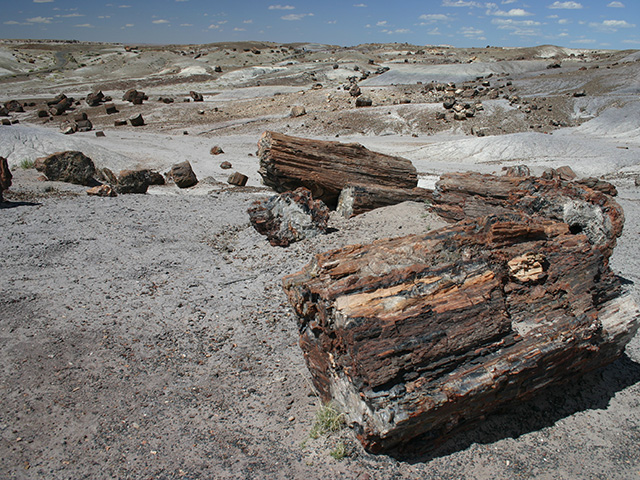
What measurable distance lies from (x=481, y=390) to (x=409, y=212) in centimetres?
493

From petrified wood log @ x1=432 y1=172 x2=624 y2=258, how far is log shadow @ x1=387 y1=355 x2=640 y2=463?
1.66 meters

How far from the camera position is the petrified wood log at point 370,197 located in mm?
8328

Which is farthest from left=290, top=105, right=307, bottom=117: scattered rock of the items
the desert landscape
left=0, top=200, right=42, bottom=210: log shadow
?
left=0, top=200, right=42, bottom=210: log shadow

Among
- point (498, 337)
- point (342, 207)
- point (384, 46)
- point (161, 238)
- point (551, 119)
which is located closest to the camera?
point (498, 337)

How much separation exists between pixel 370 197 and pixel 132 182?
6564 mm

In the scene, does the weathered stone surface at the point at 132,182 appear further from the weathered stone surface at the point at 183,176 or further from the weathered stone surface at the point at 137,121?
the weathered stone surface at the point at 137,121

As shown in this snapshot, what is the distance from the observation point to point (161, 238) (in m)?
7.97

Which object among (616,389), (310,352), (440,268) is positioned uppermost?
(440,268)

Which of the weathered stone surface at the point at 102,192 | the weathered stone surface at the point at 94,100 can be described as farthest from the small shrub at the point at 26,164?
the weathered stone surface at the point at 94,100

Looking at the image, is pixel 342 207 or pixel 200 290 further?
pixel 342 207

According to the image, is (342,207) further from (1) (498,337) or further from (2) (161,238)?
(1) (498,337)

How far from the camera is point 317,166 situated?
8.91 meters

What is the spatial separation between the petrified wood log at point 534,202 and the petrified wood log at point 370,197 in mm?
697

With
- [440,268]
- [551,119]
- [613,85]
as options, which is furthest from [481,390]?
[613,85]
